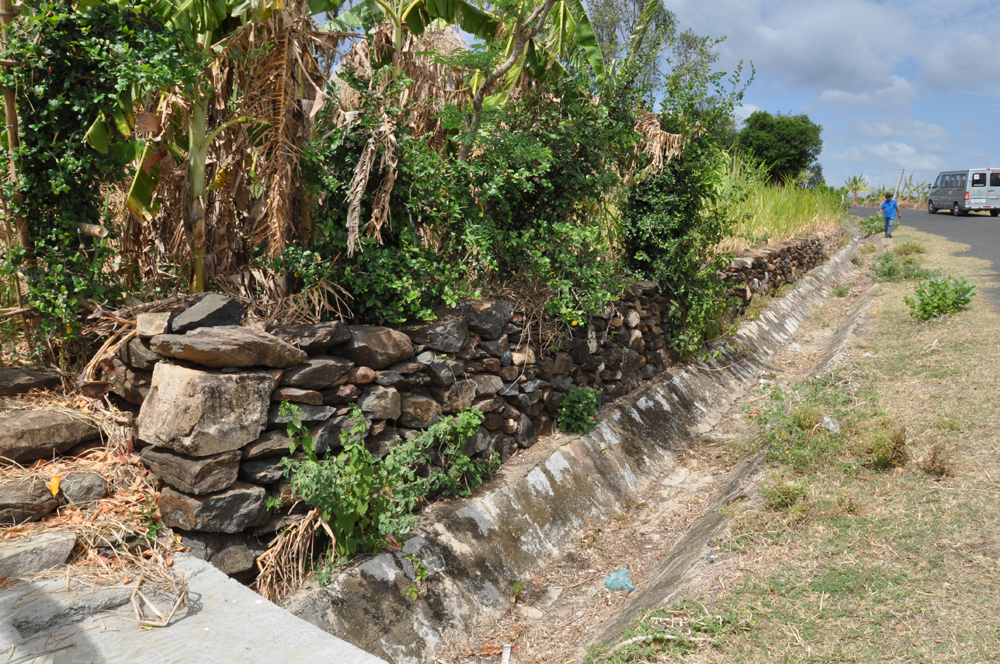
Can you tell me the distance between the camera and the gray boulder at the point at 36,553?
8.63ft

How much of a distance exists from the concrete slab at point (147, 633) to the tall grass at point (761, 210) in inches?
275

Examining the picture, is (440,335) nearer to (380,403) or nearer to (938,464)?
(380,403)

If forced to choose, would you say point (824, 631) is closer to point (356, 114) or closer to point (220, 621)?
point (220, 621)

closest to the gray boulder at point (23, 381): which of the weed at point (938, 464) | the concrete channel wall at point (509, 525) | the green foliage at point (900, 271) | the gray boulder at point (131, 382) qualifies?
the gray boulder at point (131, 382)

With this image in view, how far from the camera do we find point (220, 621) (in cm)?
263

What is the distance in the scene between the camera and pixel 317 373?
11.9ft

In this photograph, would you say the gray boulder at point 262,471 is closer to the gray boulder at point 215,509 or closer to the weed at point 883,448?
the gray boulder at point 215,509

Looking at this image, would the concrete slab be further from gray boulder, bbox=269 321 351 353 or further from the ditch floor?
gray boulder, bbox=269 321 351 353

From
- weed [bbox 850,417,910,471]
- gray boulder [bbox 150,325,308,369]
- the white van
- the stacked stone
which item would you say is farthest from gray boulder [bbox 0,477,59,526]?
the white van

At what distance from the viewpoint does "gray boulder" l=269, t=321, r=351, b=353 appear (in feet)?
12.1

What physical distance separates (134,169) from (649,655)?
409 cm

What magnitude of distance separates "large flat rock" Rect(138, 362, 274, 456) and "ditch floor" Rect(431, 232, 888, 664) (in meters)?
1.65

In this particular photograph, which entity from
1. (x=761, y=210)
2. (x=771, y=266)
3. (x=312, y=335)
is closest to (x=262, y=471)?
(x=312, y=335)

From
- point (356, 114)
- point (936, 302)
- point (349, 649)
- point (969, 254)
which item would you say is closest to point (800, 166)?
point (969, 254)
